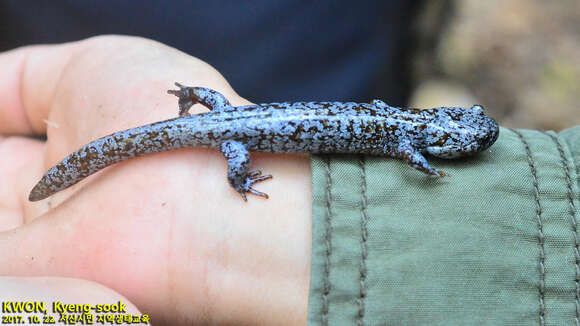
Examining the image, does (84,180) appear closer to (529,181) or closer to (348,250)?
(348,250)

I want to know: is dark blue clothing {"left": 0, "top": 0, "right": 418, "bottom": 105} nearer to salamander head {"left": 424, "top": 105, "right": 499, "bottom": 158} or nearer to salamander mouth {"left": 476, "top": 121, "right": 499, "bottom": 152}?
salamander head {"left": 424, "top": 105, "right": 499, "bottom": 158}

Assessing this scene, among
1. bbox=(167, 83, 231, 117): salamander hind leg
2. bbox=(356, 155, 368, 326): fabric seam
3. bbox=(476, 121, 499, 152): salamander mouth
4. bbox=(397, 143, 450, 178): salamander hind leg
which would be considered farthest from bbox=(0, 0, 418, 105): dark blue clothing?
bbox=(356, 155, 368, 326): fabric seam

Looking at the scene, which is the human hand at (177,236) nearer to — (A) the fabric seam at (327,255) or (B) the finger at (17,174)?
(A) the fabric seam at (327,255)

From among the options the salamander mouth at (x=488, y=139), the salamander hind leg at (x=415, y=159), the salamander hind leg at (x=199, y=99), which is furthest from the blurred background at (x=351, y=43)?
the salamander mouth at (x=488, y=139)

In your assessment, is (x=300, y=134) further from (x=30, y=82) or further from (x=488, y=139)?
(x=30, y=82)

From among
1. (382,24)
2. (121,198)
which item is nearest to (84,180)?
(121,198)

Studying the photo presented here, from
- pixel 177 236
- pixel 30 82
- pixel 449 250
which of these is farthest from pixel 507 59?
pixel 30 82

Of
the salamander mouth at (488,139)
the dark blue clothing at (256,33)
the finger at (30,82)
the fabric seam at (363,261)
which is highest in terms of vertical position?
the dark blue clothing at (256,33)
